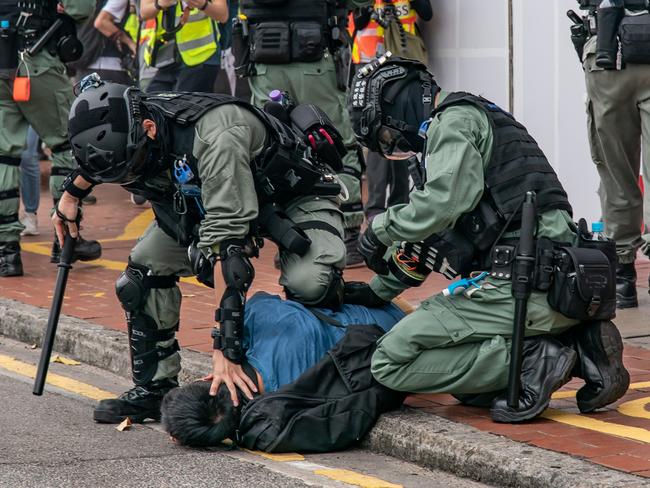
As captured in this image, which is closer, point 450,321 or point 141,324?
point 450,321

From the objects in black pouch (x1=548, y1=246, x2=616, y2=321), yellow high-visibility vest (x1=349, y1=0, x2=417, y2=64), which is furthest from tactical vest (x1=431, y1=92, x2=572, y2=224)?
yellow high-visibility vest (x1=349, y1=0, x2=417, y2=64)

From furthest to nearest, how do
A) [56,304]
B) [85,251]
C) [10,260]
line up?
[85,251] → [10,260] → [56,304]

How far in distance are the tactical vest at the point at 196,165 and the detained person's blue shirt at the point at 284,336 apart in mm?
406

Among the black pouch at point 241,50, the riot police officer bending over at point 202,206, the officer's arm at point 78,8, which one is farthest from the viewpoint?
the officer's arm at point 78,8

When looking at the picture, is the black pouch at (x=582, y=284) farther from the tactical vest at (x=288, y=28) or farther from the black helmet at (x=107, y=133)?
the tactical vest at (x=288, y=28)

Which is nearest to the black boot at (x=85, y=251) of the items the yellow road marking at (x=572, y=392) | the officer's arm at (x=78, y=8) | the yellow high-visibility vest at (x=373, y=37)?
the officer's arm at (x=78, y=8)

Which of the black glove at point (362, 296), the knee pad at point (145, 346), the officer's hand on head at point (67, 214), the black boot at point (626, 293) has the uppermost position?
the officer's hand on head at point (67, 214)

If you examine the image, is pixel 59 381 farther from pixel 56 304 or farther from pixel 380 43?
pixel 380 43

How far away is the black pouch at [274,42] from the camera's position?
8.24 m

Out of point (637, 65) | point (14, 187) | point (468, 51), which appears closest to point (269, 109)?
point (637, 65)

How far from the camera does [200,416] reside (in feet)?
16.5

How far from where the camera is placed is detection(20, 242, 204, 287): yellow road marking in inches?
327

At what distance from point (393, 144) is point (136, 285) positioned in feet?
3.80

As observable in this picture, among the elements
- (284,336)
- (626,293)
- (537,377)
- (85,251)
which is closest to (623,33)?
(626,293)
